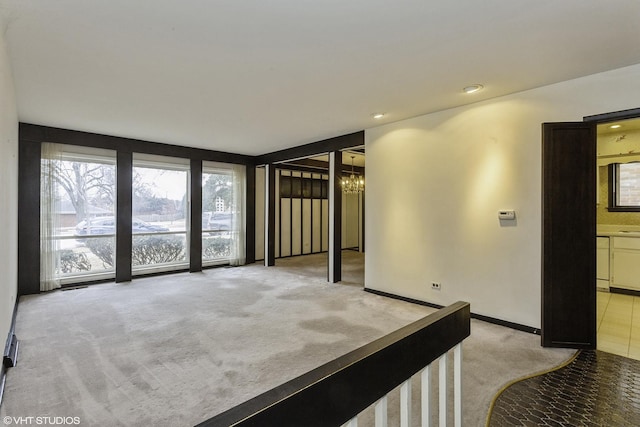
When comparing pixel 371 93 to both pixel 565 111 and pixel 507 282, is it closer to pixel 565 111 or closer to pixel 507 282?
pixel 565 111

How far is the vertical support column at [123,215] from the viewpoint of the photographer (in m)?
5.78

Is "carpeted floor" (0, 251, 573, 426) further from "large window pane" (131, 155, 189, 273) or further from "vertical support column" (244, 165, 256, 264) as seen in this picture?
"vertical support column" (244, 165, 256, 264)

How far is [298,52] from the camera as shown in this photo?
2.65m

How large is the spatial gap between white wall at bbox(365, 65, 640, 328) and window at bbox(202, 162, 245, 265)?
147 inches

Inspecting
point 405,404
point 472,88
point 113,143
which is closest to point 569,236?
point 472,88

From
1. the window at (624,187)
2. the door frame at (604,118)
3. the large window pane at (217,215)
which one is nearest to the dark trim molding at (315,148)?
the large window pane at (217,215)

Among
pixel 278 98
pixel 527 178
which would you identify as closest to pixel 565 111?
pixel 527 178

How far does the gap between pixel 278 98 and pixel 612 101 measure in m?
3.36

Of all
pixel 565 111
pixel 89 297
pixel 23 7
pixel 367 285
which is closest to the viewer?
pixel 23 7

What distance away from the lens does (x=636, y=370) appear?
103 inches

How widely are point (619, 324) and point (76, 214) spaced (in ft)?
26.2

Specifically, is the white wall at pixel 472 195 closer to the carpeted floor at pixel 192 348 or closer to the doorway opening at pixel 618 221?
the carpeted floor at pixel 192 348

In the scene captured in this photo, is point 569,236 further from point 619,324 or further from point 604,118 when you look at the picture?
point 619,324

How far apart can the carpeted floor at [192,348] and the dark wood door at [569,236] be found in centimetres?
29
